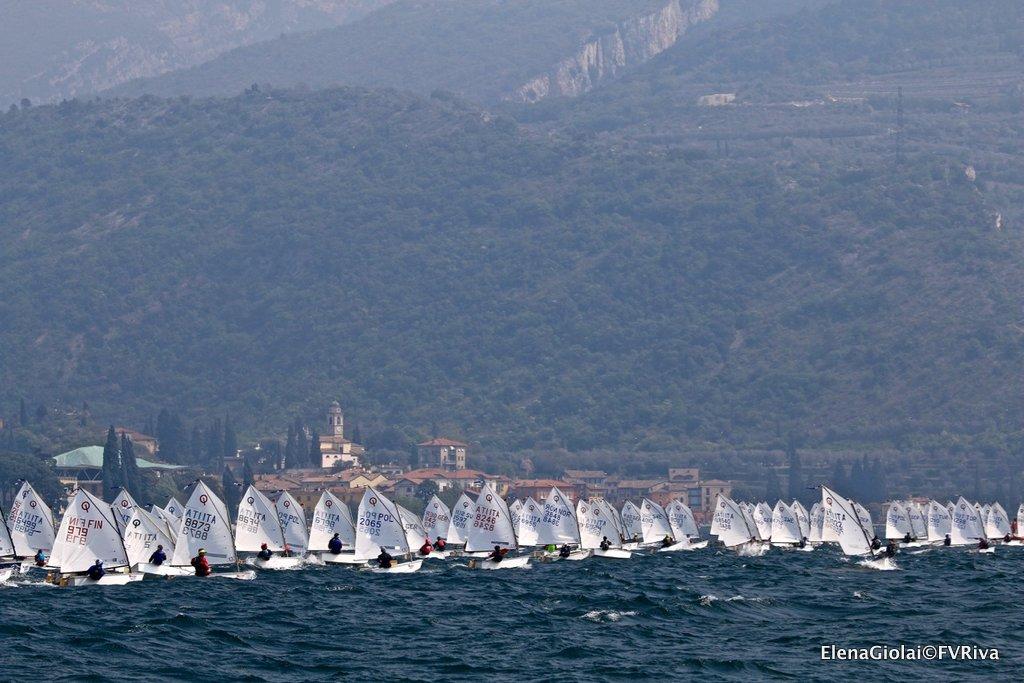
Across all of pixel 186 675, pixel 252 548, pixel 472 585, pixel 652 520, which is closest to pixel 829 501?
pixel 472 585

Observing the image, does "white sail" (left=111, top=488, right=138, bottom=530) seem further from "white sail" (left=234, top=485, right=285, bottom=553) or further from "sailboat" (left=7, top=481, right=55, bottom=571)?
"white sail" (left=234, top=485, right=285, bottom=553)

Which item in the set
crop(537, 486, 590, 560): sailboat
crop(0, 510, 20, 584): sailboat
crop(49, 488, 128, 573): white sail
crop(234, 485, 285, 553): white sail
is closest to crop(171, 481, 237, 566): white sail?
crop(49, 488, 128, 573): white sail

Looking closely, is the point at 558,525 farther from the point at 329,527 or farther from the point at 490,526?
the point at 329,527

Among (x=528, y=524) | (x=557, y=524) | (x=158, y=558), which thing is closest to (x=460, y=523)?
(x=528, y=524)

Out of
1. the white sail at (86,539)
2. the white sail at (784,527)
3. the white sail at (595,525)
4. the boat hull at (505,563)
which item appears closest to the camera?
the white sail at (86,539)

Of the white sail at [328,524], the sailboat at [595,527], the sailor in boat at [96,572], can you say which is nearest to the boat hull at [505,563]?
the white sail at [328,524]

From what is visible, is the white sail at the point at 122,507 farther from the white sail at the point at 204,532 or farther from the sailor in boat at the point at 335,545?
the sailor in boat at the point at 335,545
